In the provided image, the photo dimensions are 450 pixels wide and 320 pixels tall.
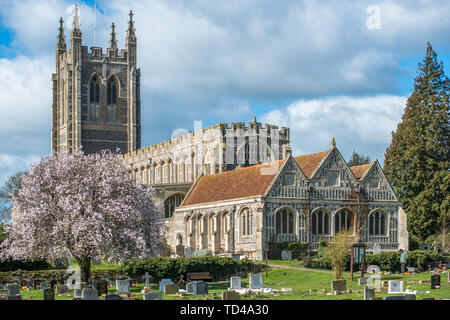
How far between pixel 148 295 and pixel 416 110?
44.3 m

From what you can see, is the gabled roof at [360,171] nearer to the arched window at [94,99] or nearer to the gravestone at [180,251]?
the gravestone at [180,251]

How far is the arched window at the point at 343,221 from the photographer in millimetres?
54906

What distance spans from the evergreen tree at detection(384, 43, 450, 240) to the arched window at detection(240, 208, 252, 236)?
17.6 metres

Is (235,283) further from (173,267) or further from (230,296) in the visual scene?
(173,267)

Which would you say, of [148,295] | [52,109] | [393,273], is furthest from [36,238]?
[52,109]

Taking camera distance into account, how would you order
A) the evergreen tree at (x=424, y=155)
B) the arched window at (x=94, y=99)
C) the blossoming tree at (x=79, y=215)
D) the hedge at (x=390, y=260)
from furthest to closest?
the arched window at (x=94, y=99) → the evergreen tree at (x=424, y=155) → the hedge at (x=390, y=260) → the blossoming tree at (x=79, y=215)

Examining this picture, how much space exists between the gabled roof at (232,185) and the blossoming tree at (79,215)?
13960 millimetres

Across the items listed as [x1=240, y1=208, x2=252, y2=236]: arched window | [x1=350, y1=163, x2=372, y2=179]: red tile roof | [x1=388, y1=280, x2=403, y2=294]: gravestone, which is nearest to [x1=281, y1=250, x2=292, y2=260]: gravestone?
[x1=240, y1=208, x2=252, y2=236]: arched window

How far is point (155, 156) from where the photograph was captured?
100625 mm

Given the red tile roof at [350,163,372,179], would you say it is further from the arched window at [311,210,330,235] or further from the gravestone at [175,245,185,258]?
the gravestone at [175,245,185,258]

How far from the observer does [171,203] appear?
7788 cm

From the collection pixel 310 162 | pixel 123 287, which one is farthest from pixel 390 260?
pixel 123 287

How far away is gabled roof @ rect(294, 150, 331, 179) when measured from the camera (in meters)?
54.9

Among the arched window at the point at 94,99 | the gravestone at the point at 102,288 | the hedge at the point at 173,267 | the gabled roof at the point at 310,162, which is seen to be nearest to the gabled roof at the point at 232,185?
the gabled roof at the point at 310,162
